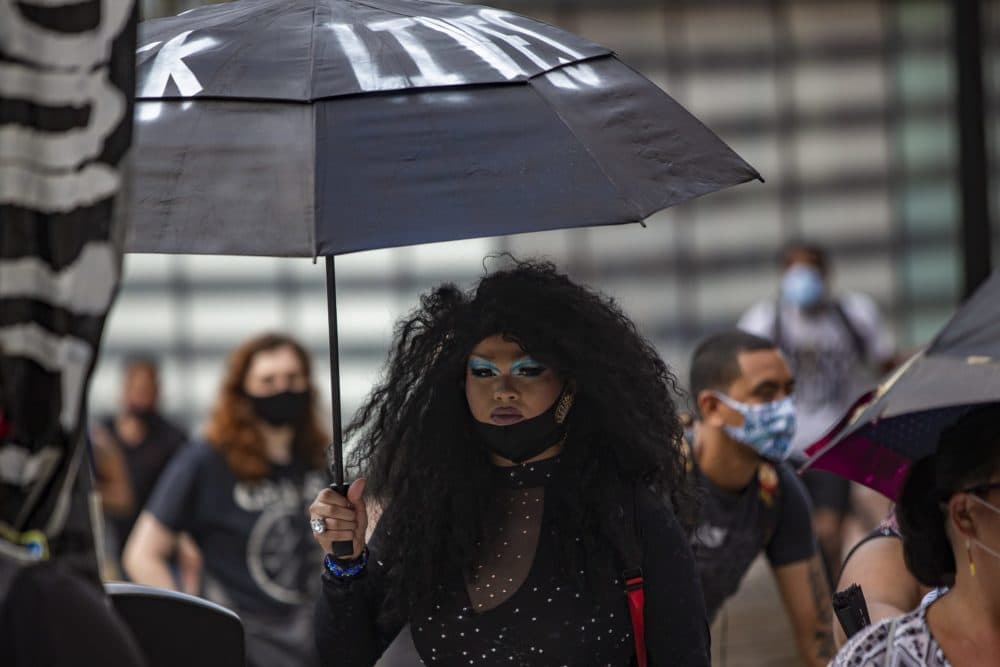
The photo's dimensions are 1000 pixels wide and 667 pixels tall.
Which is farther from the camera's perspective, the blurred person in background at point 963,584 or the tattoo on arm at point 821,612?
the tattoo on arm at point 821,612

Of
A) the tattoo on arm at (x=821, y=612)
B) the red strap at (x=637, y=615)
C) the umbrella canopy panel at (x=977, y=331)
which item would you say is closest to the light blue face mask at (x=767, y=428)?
the tattoo on arm at (x=821, y=612)

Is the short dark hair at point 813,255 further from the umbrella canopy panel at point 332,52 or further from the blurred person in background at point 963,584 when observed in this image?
the blurred person in background at point 963,584

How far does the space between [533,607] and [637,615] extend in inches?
8.5

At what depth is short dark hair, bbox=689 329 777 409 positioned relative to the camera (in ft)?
19.1

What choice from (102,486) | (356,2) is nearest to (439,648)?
(356,2)

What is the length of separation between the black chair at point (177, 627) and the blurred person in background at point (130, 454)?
6901mm

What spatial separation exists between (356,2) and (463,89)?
19.3 inches

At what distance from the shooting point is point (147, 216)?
11.4 ft

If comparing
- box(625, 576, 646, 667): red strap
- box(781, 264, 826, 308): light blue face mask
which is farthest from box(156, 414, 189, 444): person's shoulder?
box(625, 576, 646, 667): red strap

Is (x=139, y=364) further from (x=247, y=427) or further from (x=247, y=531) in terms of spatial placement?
(x=247, y=531)

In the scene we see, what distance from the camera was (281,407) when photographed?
25.5 feet

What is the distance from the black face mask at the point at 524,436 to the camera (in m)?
3.95

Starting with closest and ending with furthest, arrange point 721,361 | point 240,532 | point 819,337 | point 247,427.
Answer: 1. point 721,361
2. point 240,532
3. point 247,427
4. point 819,337

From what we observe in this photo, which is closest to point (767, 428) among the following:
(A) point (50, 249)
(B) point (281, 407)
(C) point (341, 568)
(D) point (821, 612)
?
(D) point (821, 612)
